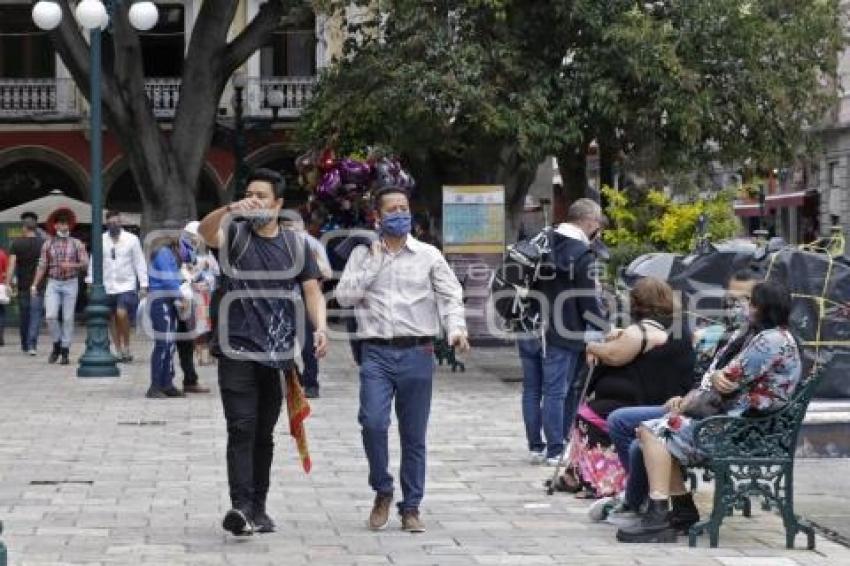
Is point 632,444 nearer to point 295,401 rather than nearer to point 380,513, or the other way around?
point 380,513

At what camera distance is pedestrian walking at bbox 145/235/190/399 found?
56.4 ft

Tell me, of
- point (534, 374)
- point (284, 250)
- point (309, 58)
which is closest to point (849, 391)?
point (534, 374)

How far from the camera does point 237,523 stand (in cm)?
902

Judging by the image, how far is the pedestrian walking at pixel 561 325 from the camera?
1201 cm

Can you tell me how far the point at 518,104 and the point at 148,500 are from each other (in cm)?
1309

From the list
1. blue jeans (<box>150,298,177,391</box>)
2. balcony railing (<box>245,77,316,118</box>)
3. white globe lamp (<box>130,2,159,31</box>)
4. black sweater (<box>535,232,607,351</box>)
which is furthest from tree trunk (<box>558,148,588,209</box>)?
balcony railing (<box>245,77,316,118</box>)

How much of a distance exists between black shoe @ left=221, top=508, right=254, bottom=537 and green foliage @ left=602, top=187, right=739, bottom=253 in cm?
984

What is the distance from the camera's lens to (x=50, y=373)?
2075 centimetres

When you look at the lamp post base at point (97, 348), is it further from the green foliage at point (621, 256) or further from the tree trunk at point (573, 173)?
the tree trunk at point (573, 173)

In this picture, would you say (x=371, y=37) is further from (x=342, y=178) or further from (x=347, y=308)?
(x=347, y=308)

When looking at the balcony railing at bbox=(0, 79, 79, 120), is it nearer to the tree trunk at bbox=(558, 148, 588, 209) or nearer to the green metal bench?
the tree trunk at bbox=(558, 148, 588, 209)

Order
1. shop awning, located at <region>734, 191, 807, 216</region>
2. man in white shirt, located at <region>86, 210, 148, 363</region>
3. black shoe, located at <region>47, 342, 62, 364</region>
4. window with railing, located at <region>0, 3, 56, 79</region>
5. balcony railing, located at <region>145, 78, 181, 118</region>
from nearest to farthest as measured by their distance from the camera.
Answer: man in white shirt, located at <region>86, 210, 148, 363</region>
black shoe, located at <region>47, 342, 62, 364</region>
window with railing, located at <region>0, 3, 56, 79</region>
balcony railing, located at <region>145, 78, 181, 118</region>
shop awning, located at <region>734, 191, 807, 216</region>

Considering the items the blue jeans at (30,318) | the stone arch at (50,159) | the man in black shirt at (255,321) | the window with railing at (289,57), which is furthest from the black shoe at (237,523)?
the window with railing at (289,57)

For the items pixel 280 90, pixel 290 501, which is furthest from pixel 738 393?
pixel 280 90
